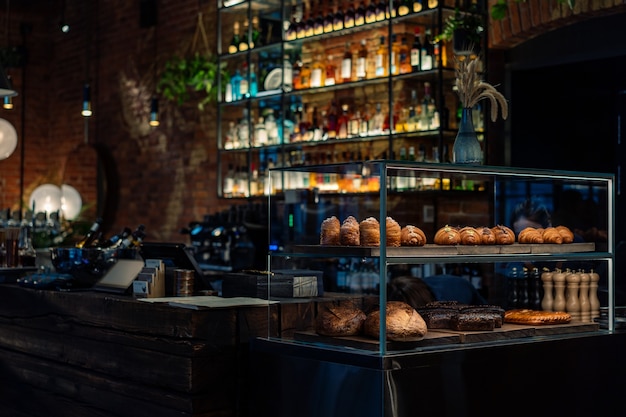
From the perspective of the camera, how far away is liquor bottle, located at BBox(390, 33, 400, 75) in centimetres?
612

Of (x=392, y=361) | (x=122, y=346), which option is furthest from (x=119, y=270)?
(x=392, y=361)

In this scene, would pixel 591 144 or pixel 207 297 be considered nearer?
pixel 207 297

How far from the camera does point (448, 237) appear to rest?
3240mm

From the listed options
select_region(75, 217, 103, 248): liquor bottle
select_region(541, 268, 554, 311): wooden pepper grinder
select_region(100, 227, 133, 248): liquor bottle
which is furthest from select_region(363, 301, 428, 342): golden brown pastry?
select_region(75, 217, 103, 248): liquor bottle

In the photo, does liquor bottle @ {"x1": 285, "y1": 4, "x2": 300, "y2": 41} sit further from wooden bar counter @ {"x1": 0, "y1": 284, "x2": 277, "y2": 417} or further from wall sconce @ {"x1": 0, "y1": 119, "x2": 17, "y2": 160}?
wooden bar counter @ {"x1": 0, "y1": 284, "x2": 277, "y2": 417}

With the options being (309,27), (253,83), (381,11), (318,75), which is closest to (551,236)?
(381,11)

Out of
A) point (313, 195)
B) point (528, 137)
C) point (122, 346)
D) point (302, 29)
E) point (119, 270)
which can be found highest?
point (302, 29)

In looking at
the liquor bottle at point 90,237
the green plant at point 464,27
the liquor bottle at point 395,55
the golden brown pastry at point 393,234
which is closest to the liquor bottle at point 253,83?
the liquor bottle at point 395,55

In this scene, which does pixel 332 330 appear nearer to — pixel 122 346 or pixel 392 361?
pixel 392 361

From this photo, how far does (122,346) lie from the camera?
Result: 3996 millimetres

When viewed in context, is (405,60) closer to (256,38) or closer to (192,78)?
(256,38)

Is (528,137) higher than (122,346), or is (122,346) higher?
(528,137)

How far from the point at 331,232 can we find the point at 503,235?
2.07 ft

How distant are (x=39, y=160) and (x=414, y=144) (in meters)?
5.87
